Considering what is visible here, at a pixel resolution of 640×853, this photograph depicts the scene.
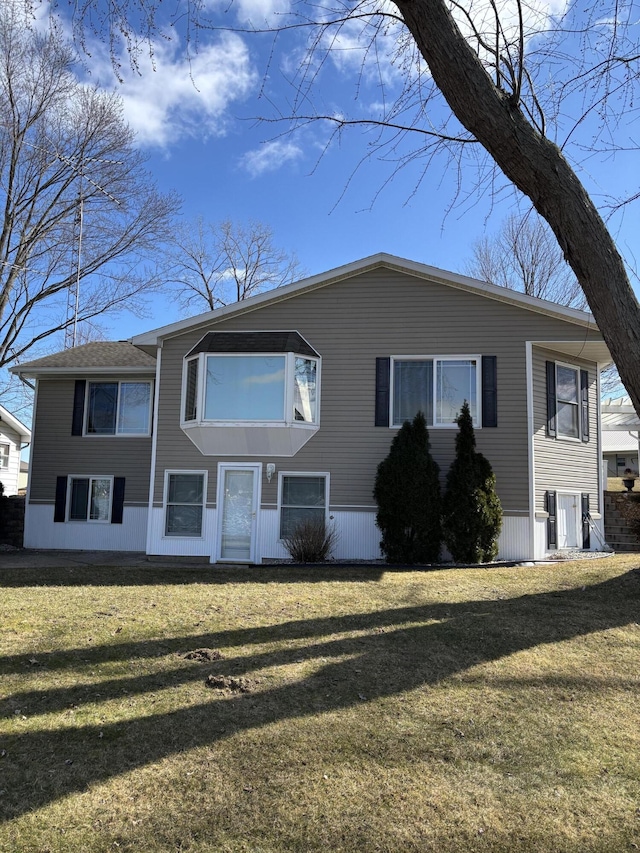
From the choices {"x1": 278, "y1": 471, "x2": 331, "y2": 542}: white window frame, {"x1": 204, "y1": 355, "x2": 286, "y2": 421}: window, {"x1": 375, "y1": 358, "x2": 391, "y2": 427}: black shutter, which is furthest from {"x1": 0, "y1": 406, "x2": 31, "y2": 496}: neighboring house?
{"x1": 375, "y1": 358, "x2": 391, "y2": 427}: black shutter

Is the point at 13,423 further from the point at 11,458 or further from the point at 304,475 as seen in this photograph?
the point at 304,475

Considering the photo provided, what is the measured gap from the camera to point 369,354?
40.8 ft

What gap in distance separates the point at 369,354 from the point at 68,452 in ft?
25.8

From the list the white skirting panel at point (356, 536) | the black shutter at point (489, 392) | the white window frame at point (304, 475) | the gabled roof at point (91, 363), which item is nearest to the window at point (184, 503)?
the white window frame at point (304, 475)

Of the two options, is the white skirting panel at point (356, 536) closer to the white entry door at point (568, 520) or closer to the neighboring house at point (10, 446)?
the white entry door at point (568, 520)

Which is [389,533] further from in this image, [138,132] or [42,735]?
[138,132]

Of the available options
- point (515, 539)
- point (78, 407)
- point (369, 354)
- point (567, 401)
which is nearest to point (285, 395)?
point (369, 354)

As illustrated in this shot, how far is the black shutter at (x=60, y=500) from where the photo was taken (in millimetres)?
15203

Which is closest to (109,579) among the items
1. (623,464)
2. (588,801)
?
(588,801)

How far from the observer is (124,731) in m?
4.00

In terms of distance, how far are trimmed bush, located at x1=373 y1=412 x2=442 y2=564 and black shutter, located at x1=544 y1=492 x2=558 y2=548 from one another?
234 centimetres

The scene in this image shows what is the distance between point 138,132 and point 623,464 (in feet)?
93.9

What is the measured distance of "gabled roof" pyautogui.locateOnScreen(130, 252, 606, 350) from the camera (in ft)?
38.7

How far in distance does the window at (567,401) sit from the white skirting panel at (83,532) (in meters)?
9.26
